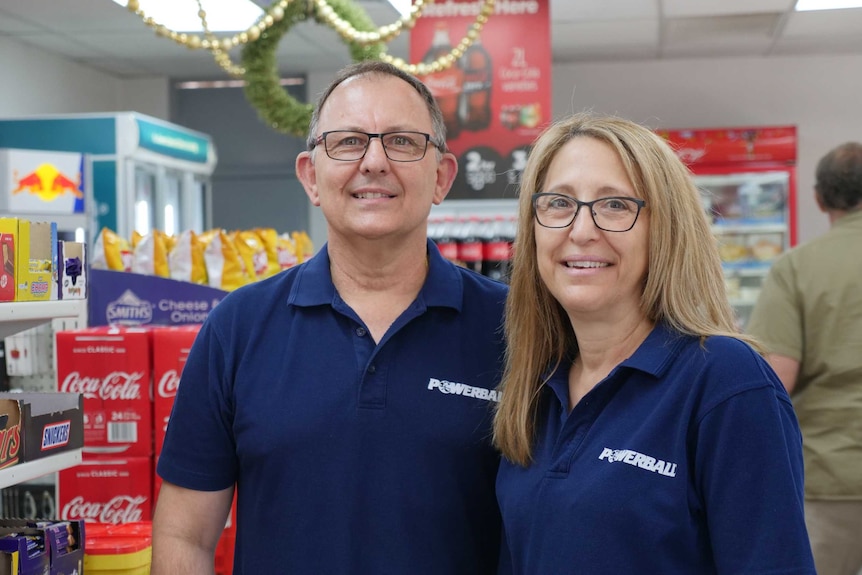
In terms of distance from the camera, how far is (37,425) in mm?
1882

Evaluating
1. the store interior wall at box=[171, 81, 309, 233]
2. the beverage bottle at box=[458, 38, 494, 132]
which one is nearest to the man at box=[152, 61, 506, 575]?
the beverage bottle at box=[458, 38, 494, 132]

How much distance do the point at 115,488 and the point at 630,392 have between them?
1.82 m

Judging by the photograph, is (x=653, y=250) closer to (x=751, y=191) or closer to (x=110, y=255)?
(x=110, y=255)

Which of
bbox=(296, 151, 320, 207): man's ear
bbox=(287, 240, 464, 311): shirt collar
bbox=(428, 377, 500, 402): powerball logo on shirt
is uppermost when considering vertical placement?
bbox=(296, 151, 320, 207): man's ear

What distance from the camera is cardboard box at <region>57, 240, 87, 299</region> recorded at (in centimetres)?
204

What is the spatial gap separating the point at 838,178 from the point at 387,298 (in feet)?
7.16

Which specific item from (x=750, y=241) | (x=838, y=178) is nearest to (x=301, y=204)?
(x=750, y=241)

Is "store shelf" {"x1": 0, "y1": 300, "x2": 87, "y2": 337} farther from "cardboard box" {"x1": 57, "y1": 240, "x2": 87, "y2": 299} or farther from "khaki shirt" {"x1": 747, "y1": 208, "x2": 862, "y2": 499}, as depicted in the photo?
"khaki shirt" {"x1": 747, "y1": 208, "x2": 862, "y2": 499}

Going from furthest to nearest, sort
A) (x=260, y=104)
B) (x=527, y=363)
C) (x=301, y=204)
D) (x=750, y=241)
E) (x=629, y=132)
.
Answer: (x=301, y=204)
(x=750, y=241)
(x=260, y=104)
(x=527, y=363)
(x=629, y=132)

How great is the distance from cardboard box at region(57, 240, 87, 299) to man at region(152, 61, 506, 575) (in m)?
0.32

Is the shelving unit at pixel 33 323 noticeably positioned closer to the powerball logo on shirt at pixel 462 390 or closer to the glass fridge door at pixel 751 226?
the powerball logo on shirt at pixel 462 390

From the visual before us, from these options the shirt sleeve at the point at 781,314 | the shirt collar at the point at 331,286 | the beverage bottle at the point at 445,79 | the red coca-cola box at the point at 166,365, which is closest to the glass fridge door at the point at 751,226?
the beverage bottle at the point at 445,79

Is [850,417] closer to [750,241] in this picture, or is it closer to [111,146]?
[750,241]

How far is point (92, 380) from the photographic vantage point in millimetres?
2887
